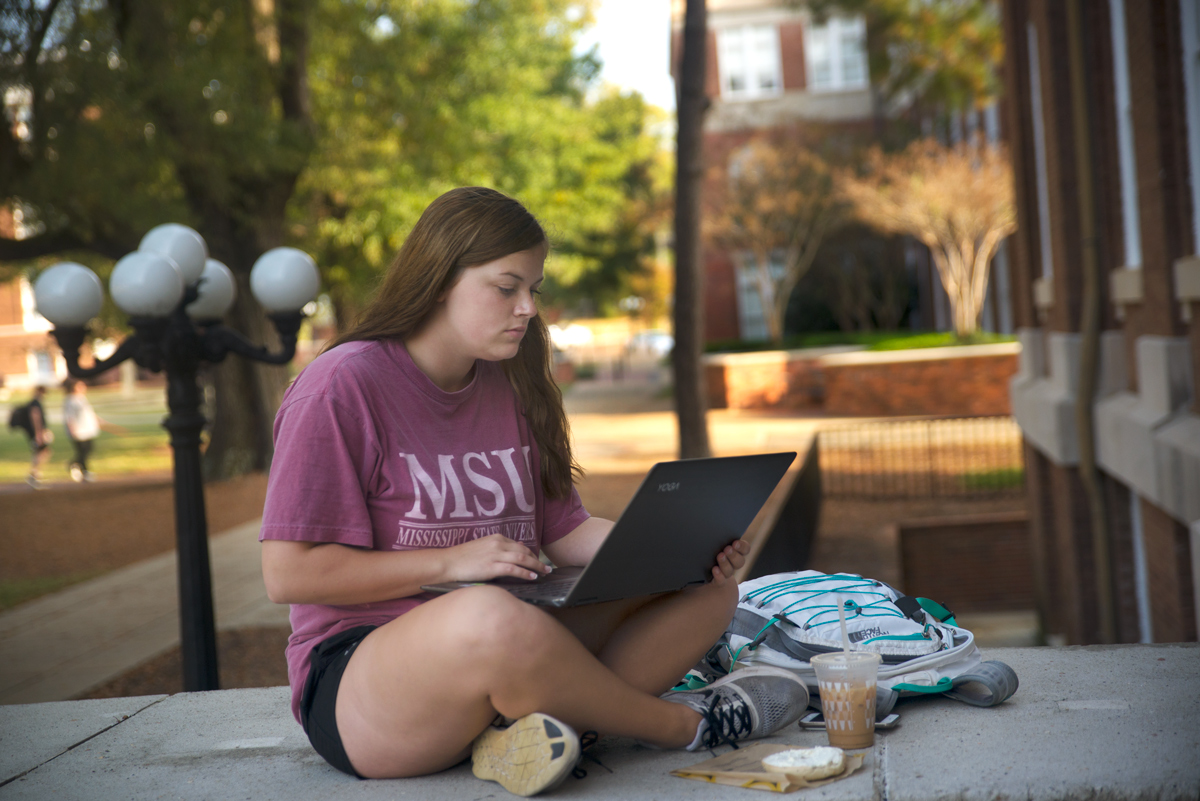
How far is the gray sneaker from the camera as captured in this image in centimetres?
268

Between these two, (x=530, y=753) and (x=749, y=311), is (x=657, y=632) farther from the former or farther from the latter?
(x=749, y=311)

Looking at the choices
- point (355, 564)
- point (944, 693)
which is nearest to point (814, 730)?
point (944, 693)

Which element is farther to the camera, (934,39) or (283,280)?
(934,39)

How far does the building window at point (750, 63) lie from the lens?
3117 centimetres

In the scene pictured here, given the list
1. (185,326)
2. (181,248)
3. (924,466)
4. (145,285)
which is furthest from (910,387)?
(145,285)

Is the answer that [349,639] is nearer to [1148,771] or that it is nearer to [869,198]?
[1148,771]

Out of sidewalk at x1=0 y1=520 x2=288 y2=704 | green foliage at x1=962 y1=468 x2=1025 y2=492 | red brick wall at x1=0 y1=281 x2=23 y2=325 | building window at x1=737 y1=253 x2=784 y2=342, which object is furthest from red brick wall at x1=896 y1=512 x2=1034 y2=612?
red brick wall at x1=0 y1=281 x2=23 y2=325

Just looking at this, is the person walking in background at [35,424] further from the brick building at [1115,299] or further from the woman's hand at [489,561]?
the woman's hand at [489,561]

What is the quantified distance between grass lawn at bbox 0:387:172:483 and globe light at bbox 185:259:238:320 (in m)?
8.34

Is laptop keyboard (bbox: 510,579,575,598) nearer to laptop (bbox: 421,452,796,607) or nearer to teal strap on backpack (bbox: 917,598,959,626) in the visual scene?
laptop (bbox: 421,452,796,607)

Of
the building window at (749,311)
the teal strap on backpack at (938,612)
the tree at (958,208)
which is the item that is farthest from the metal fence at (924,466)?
the building window at (749,311)

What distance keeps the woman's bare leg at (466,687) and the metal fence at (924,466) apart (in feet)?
38.5

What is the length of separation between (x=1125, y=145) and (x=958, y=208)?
47.2ft

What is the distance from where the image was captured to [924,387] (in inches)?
810
